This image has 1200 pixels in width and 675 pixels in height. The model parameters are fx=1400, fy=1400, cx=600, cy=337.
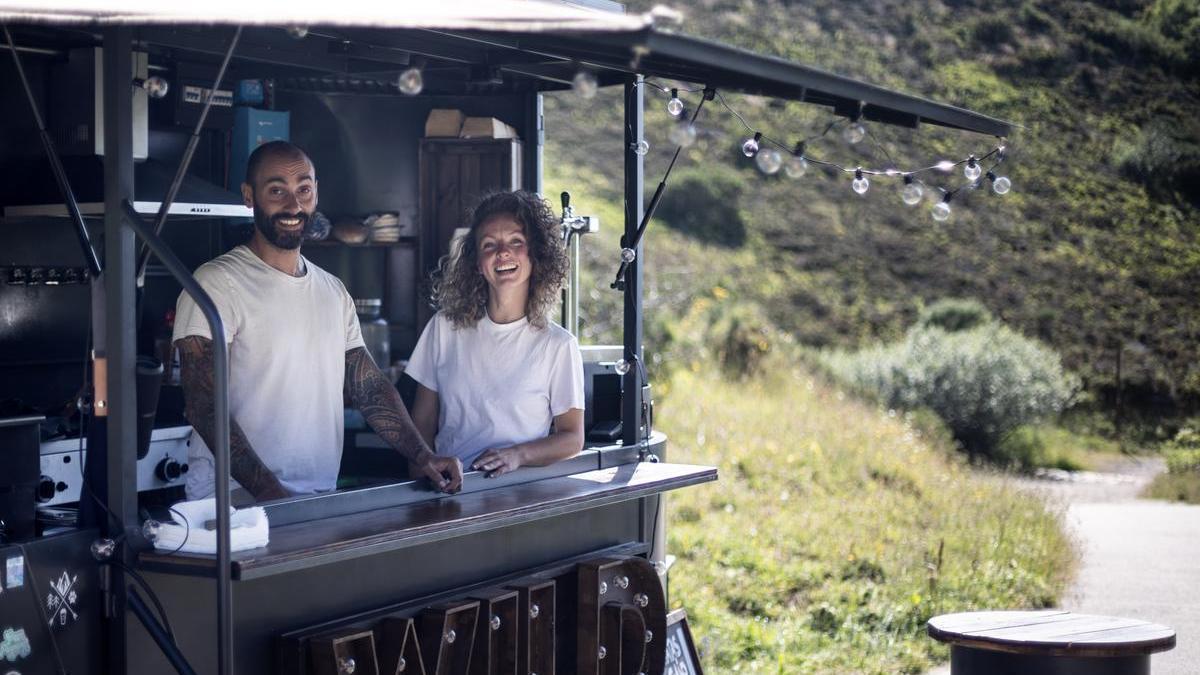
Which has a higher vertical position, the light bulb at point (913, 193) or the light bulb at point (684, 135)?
the light bulb at point (684, 135)

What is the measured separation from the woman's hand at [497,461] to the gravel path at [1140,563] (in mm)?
3585

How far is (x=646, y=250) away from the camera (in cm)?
2441

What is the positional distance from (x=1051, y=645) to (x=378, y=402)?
2.38 meters

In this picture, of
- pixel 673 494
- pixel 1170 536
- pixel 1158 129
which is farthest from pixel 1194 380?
pixel 673 494

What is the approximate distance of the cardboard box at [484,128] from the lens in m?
6.30

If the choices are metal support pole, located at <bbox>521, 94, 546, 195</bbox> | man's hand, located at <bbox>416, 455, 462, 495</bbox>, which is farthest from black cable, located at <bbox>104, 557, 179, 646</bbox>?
metal support pole, located at <bbox>521, 94, 546, 195</bbox>

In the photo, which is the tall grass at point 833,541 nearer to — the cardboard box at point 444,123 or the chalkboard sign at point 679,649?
the chalkboard sign at point 679,649

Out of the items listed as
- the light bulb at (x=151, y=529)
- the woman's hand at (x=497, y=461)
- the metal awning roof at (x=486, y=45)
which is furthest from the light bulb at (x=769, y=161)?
the light bulb at (x=151, y=529)

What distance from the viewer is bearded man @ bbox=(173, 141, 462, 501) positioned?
423cm

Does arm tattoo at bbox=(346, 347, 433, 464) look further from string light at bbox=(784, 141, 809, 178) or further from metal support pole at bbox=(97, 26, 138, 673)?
string light at bbox=(784, 141, 809, 178)

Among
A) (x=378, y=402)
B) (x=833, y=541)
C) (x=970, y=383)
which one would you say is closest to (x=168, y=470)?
(x=378, y=402)

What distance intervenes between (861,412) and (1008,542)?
14.8 feet

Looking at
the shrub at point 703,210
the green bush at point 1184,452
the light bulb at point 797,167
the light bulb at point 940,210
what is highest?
the shrub at point 703,210

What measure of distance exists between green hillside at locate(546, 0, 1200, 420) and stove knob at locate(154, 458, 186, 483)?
49.2ft
